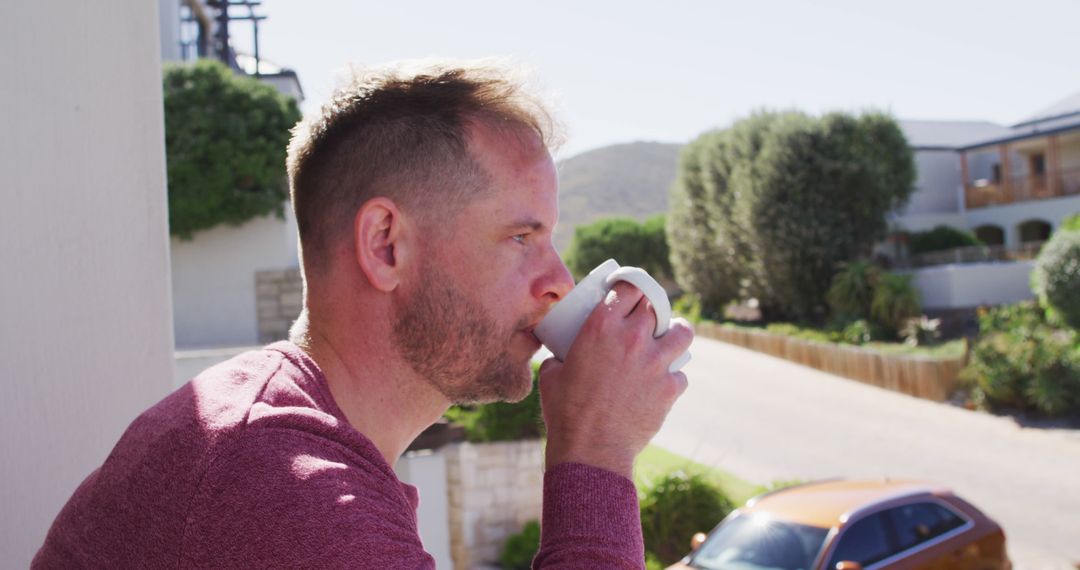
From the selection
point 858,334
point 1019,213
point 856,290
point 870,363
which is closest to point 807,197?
point 856,290

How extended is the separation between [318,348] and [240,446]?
0.36 meters

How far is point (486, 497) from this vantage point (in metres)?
9.47

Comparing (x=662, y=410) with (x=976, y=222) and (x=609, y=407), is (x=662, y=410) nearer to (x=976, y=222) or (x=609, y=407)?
(x=609, y=407)

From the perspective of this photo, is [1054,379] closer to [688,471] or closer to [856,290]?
[856,290]

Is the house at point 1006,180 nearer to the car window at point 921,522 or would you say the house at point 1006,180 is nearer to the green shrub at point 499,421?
the car window at point 921,522

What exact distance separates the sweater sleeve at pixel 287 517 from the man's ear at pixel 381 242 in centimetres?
34

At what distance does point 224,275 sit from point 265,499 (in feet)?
60.0

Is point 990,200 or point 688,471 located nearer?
point 688,471

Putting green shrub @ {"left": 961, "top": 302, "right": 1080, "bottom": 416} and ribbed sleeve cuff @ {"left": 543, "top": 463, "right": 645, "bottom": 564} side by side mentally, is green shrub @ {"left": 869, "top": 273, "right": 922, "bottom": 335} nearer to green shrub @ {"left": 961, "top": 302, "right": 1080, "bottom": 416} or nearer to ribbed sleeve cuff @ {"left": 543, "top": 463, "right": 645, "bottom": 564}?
green shrub @ {"left": 961, "top": 302, "right": 1080, "bottom": 416}

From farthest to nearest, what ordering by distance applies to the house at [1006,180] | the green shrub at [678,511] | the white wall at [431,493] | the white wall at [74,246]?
the house at [1006,180] < the green shrub at [678,511] < the white wall at [431,493] < the white wall at [74,246]

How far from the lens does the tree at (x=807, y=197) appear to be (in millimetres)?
28141

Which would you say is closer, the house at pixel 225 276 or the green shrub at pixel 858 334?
the house at pixel 225 276

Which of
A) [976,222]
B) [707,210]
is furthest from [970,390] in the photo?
[976,222]

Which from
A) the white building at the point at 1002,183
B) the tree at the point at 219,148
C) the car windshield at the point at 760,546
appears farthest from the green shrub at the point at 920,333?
the car windshield at the point at 760,546
